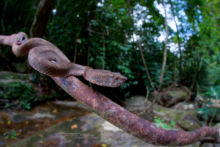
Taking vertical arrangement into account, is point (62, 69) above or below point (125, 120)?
above

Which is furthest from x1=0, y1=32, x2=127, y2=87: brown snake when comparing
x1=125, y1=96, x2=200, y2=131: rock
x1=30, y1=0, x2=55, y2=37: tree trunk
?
x1=30, y1=0, x2=55, y2=37: tree trunk

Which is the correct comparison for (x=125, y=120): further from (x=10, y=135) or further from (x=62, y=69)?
(x=10, y=135)

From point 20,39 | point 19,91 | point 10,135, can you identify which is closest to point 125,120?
point 20,39

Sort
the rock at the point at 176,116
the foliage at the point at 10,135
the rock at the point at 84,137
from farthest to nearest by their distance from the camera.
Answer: the rock at the point at 176,116 < the foliage at the point at 10,135 < the rock at the point at 84,137

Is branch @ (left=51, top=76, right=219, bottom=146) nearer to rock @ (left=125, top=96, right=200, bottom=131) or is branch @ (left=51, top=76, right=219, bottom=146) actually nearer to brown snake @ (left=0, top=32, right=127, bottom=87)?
brown snake @ (left=0, top=32, right=127, bottom=87)

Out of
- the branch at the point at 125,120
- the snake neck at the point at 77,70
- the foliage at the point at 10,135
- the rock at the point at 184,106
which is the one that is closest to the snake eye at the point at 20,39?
the snake neck at the point at 77,70

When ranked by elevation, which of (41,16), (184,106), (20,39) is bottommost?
(184,106)

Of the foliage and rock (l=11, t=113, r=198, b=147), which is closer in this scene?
rock (l=11, t=113, r=198, b=147)

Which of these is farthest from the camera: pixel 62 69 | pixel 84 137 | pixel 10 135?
pixel 10 135

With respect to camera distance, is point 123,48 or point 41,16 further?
point 123,48

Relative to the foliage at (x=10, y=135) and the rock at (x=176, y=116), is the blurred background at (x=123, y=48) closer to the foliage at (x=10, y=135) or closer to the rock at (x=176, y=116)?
the rock at (x=176, y=116)

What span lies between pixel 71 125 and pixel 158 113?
69.7 inches

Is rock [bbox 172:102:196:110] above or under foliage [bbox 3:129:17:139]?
under

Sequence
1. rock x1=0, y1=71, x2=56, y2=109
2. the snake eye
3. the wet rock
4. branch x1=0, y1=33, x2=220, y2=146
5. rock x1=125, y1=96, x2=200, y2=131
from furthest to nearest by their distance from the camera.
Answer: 1. rock x1=0, y1=71, x2=56, y2=109
2. rock x1=125, y1=96, x2=200, y2=131
3. the wet rock
4. the snake eye
5. branch x1=0, y1=33, x2=220, y2=146
